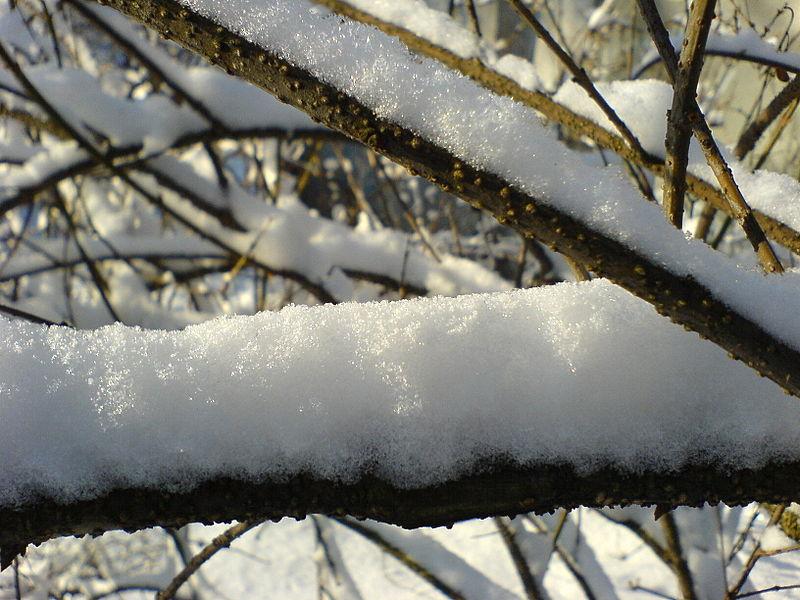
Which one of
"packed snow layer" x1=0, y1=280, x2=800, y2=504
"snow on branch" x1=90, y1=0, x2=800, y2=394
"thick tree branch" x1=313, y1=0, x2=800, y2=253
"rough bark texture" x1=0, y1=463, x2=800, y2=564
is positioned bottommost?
"rough bark texture" x1=0, y1=463, x2=800, y2=564

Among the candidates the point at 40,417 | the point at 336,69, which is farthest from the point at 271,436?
the point at 336,69

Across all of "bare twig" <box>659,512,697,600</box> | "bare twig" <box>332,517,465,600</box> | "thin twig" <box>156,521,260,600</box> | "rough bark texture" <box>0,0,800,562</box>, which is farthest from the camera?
"bare twig" <box>332,517,465,600</box>

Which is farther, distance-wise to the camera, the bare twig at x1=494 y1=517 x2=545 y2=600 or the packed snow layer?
the bare twig at x1=494 y1=517 x2=545 y2=600

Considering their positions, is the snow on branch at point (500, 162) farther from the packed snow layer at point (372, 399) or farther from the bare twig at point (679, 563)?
the bare twig at point (679, 563)

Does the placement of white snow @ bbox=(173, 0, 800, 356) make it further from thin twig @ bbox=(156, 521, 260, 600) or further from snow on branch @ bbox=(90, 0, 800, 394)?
thin twig @ bbox=(156, 521, 260, 600)

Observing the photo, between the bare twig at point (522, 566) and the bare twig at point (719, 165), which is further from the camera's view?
the bare twig at point (522, 566)

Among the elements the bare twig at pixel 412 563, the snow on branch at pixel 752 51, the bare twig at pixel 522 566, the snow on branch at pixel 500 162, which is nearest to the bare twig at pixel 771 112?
the snow on branch at pixel 752 51

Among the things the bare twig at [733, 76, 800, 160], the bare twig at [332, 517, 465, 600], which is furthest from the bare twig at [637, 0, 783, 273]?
the bare twig at [332, 517, 465, 600]
